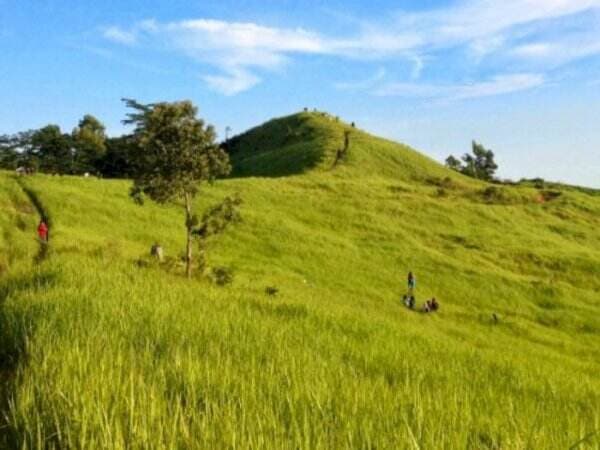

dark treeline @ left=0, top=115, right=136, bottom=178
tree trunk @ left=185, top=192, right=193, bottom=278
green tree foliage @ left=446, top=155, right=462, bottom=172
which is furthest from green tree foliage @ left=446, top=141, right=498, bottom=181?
tree trunk @ left=185, top=192, right=193, bottom=278

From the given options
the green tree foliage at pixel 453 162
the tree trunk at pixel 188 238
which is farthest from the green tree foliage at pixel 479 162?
the tree trunk at pixel 188 238

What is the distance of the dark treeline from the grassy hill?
26.6 m

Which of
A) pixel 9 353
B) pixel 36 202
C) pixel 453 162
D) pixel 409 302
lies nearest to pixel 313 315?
pixel 9 353

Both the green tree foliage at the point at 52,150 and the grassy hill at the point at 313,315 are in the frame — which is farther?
the green tree foliage at the point at 52,150

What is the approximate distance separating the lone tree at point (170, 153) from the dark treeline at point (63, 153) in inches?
3583

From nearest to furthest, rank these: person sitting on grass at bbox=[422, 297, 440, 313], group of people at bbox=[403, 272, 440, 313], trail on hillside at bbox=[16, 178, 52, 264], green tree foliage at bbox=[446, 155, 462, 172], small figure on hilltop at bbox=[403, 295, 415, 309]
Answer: person sitting on grass at bbox=[422, 297, 440, 313], group of people at bbox=[403, 272, 440, 313], small figure on hilltop at bbox=[403, 295, 415, 309], trail on hillside at bbox=[16, 178, 52, 264], green tree foliage at bbox=[446, 155, 462, 172]

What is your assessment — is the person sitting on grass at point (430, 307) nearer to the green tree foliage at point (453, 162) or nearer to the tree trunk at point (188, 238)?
the tree trunk at point (188, 238)

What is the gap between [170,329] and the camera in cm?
850

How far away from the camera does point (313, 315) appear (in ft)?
46.4

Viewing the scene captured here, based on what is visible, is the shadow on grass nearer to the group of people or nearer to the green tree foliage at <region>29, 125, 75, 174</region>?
the group of people

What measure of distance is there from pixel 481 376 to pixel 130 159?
25171mm

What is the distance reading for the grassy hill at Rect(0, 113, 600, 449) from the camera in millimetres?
4273

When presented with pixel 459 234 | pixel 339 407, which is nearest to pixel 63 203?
pixel 459 234

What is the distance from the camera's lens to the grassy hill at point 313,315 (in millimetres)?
4273
